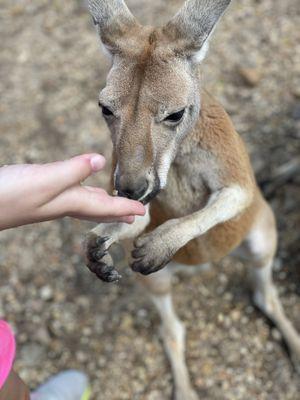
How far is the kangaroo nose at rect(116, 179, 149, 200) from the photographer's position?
1477mm

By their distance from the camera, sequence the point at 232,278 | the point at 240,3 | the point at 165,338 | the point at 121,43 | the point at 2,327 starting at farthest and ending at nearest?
1. the point at 240,3
2. the point at 232,278
3. the point at 165,338
4. the point at 2,327
5. the point at 121,43

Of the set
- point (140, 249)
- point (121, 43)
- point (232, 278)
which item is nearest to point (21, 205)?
point (140, 249)

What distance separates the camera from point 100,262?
1.64 m

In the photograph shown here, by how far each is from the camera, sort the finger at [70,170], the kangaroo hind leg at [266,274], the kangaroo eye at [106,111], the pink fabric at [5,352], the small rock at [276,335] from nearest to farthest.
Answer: the finger at [70,170] < the kangaroo eye at [106,111] < the pink fabric at [5,352] < the kangaroo hind leg at [266,274] < the small rock at [276,335]

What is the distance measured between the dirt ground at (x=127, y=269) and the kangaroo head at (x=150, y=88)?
107 centimetres

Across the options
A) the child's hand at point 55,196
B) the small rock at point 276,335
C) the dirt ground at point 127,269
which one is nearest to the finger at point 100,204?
the child's hand at point 55,196

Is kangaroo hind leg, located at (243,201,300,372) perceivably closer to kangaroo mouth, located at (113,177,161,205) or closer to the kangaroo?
the kangaroo

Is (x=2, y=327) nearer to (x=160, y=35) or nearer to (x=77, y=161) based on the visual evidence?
(x=77, y=161)

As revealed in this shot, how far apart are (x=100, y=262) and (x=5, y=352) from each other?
0.42 metres

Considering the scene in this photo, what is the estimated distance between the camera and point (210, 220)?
1731 mm

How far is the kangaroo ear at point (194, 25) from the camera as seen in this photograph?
5.11ft

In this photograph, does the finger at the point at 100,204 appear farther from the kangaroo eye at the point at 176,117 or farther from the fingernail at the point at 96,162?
the kangaroo eye at the point at 176,117

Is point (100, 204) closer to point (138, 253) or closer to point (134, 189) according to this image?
point (134, 189)

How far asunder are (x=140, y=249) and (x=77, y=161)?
378mm
